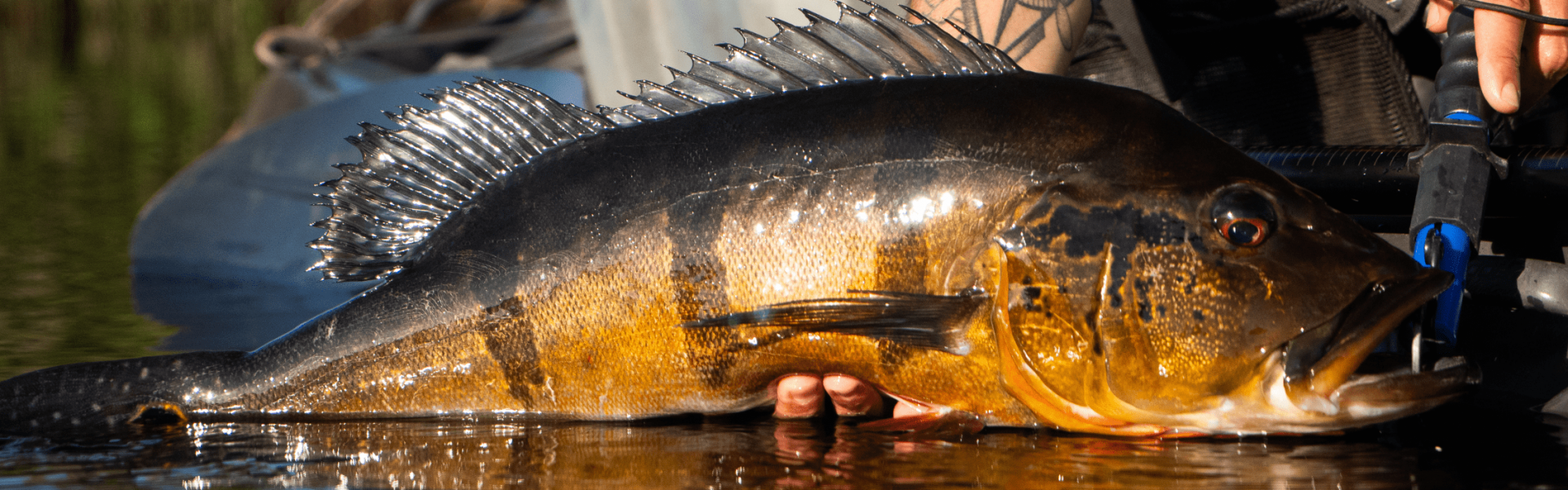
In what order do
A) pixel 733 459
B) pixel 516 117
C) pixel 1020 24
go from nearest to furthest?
pixel 733 459
pixel 516 117
pixel 1020 24

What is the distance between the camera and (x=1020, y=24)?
3.28m

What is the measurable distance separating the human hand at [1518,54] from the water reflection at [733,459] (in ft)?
2.21

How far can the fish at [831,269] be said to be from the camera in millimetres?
2080

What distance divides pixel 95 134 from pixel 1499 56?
1027cm

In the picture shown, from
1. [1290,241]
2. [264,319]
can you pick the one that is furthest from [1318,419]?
[264,319]

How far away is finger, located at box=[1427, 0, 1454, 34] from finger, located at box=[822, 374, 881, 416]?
167 centimetres

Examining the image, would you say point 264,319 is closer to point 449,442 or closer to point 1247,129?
point 449,442

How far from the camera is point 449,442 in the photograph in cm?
232

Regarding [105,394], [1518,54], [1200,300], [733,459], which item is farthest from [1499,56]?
[105,394]

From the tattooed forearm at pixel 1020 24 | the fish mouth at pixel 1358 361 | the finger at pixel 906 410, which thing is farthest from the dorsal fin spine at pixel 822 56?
the fish mouth at pixel 1358 361

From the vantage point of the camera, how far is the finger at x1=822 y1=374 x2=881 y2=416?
238 cm

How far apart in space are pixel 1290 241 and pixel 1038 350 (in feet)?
1.50

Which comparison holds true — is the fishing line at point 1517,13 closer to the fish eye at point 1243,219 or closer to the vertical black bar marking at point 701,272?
the fish eye at point 1243,219

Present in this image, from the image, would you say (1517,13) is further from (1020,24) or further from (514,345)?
(514,345)
